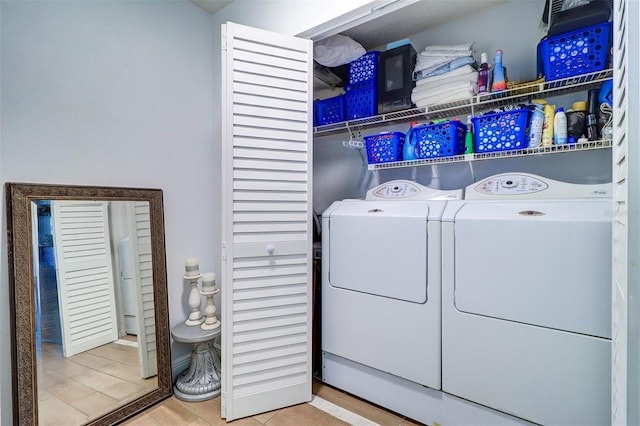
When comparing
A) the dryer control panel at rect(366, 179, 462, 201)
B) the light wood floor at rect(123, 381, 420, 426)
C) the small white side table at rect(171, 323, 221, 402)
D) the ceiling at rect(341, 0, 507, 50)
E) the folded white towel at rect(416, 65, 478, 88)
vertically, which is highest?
the ceiling at rect(341, 0, 507, 50)

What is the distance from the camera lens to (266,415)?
5.60ft

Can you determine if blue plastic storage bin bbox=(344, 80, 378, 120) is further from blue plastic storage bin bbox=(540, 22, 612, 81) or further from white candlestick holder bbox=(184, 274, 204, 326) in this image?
white candlestick holder bbox=(184, 274, 204, 326)

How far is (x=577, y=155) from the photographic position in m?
1.64

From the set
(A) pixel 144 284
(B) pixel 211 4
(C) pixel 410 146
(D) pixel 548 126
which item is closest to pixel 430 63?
(C) pixel 410 146

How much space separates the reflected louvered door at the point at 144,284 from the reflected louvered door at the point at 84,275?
0.13 metres

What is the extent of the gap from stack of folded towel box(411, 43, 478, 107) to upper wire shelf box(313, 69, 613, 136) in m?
0.05

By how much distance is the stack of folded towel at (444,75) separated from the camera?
5.50 feet

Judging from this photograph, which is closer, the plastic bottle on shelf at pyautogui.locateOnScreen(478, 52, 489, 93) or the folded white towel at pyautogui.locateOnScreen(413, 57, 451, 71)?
the plastic bottle on shelf at pyautogui.locateOnScreen(478, 52, 489, 93)

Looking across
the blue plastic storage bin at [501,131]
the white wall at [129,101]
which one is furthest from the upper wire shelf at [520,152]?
the white wall at [129,101]

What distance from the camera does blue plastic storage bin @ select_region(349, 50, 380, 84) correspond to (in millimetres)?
1976

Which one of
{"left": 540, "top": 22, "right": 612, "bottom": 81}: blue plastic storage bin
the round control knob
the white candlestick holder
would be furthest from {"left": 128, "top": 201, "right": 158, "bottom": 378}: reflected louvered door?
{"left": 540, "top": 22, "right": 612, "bottom": 81}: blue plastic storage bin

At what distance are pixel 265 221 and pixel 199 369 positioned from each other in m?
1.11

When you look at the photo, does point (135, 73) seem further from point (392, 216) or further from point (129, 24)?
point (392, 216)

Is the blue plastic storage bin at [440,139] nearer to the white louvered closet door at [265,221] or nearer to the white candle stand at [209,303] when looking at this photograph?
the white louvered closet door at [265,221]
